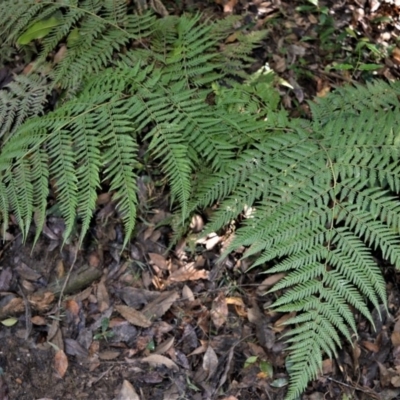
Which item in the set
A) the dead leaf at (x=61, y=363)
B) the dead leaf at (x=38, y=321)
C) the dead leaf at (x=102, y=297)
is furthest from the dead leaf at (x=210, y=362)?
the dead leaf at (x=38, y=321)

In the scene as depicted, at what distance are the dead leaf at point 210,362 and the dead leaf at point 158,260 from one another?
2.16ft

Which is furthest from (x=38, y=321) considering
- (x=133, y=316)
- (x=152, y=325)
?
(x=152, y=325)

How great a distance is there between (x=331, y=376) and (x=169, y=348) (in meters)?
1.08

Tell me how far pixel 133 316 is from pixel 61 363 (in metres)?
0.56

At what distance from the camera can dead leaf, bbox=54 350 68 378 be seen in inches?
135

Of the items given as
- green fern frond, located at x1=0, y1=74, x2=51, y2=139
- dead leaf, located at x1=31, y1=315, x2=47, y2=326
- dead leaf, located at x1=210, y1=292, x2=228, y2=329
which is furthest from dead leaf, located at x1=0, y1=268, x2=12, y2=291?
dead leaf, located at x1=210, y1=292, x2=228, y2=329

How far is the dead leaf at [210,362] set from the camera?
135 inches

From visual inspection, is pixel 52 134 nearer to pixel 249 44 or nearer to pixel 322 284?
pixel 249 44

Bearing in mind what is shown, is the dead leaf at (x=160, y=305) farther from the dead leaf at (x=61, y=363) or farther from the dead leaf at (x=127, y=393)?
the dead leaf at (x=61, y=363)

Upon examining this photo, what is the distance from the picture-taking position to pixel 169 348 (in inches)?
137

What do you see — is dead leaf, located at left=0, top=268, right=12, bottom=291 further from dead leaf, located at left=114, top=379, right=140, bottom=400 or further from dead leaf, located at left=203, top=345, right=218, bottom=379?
dead leaf, located at left=203, top=345, right=218, bottom=379

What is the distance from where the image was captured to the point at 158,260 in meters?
3.69

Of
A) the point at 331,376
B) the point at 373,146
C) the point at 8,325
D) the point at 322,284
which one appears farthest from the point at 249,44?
the point at 8,325

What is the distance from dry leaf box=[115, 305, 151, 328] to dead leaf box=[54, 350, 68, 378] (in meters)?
0.46
